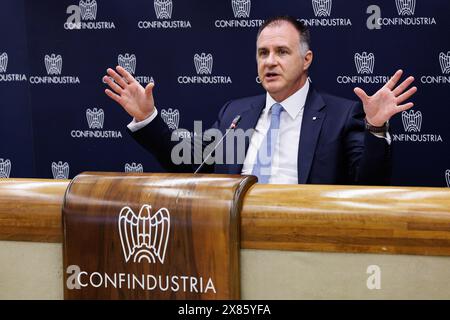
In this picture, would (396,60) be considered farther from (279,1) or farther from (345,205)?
(345,205)

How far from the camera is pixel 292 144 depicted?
242 cm

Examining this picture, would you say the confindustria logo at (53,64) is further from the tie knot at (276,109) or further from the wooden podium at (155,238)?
the wooden podium at (155,238)

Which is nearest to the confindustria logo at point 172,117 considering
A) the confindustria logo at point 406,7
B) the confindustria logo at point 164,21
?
the confindustria logo at point 164,21

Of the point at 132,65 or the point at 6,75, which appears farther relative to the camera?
the point at 6,75

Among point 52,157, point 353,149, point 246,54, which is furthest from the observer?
point 52,157

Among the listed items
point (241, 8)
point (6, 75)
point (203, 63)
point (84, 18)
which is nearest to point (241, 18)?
point (241, 8)

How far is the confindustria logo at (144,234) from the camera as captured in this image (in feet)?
3.17

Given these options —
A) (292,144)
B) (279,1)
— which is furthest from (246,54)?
(292,144)

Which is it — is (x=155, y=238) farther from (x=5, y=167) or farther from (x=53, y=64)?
(x=5, y=167)

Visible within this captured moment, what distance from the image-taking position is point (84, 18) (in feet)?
11.1

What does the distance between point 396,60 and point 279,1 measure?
0.68 metres

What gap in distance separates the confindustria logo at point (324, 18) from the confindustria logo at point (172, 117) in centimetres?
87

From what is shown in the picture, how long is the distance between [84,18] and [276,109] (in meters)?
1.47

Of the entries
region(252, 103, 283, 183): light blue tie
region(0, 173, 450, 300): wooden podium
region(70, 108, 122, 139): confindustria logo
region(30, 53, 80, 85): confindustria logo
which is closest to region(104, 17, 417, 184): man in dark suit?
region(252, 103, 283, 183): light blue tie
